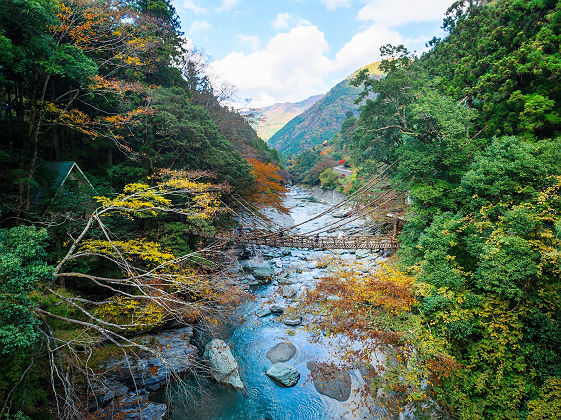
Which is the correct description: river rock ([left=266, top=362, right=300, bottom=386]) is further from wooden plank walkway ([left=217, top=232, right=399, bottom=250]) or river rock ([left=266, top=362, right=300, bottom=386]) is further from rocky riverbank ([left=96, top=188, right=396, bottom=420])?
wooden plank walkway ([left=217, top=232, right=399, bottom=250])

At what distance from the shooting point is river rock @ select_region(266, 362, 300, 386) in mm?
6035

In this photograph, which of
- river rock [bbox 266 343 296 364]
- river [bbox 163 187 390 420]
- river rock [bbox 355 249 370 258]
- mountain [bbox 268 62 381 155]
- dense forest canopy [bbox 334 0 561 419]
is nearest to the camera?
dense forest canopy [bbox 334 0 561 419]

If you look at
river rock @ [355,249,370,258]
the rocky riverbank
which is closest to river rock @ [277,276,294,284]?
the rocky riverbank

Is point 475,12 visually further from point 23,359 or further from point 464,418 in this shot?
point 23,359

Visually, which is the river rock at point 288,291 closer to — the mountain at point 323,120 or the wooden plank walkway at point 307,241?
the wooden plank walkway at point 307,241

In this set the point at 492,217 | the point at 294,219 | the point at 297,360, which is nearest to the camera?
the point at 492,217

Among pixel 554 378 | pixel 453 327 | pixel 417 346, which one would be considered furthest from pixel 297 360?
pixel 554 378

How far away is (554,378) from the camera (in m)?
3.78

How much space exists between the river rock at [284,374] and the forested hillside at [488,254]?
1.93 metres

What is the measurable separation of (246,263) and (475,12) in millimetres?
16509

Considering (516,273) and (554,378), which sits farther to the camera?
(516,273)

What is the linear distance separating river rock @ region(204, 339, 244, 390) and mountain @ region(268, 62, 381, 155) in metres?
59.6

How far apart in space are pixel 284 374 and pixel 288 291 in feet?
12.1

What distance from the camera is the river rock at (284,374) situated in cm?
604
